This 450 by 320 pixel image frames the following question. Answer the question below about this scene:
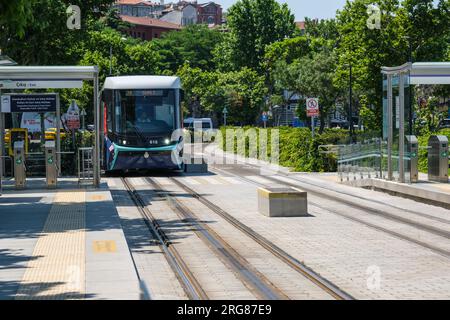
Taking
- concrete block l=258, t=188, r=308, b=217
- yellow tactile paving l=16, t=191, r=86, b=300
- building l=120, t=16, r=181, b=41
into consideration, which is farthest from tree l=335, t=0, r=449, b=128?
building l=120, t=16, r=181, b=41

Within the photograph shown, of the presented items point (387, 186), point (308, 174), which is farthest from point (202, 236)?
point (308, 174)

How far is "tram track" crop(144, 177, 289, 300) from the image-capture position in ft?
36.7

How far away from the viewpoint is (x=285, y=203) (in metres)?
20.5

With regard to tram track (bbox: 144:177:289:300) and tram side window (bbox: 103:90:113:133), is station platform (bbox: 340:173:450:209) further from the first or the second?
tram side window (bbox: 103:90:113:133)

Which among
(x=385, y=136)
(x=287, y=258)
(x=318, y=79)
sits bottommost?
(x=287, y=258)

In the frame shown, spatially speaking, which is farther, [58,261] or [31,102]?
[31,102]

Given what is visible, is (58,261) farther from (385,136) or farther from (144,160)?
(144,160)

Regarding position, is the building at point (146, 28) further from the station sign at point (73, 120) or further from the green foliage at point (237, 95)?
the station sign at point (73, 120)

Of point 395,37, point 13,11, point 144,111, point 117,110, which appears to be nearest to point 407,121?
point 144,111

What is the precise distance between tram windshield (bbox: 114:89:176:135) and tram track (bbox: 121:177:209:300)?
381 inches

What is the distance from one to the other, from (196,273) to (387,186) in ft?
48.4

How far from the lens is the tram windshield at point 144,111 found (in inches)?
1283

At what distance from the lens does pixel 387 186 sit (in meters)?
26.6

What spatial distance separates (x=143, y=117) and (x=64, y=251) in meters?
19.3
